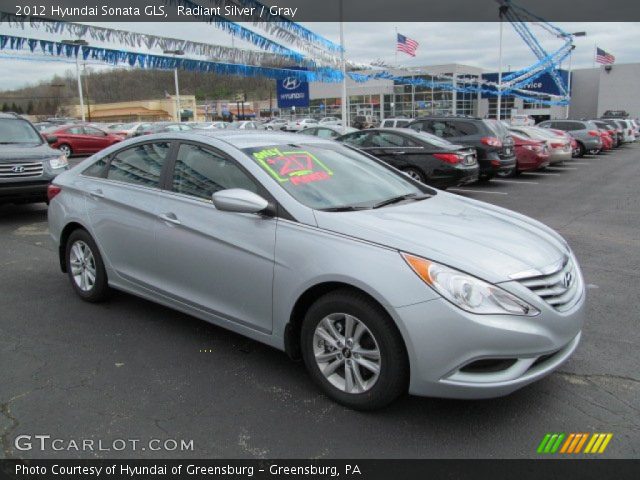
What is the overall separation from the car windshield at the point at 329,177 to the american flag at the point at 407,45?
932 inches

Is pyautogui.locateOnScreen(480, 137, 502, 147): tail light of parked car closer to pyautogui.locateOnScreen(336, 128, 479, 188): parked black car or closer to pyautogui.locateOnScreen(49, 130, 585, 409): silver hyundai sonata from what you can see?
pyautogui.locateOnScreen(336, 128, 479, 188): parked black car

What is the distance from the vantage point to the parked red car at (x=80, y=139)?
24.9m

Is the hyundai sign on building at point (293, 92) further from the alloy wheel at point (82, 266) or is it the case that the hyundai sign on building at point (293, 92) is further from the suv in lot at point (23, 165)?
the alloy wheel at point (82, 266)

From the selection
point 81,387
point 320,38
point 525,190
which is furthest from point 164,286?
point 320,38

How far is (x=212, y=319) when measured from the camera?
3.83 m

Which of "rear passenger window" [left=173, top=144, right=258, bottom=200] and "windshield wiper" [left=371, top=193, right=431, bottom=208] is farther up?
"rear passenger window" [left=173, top=144, right=258, bottom=200]

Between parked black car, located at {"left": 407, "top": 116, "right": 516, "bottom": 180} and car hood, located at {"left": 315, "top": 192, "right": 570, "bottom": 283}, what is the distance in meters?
10.2

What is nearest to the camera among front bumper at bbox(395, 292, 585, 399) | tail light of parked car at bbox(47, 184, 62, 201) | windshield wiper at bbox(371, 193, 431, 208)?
front bumper at bbox(395, 292, 585, 399)

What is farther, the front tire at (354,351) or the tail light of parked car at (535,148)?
the tail light of parked car at (535,148)

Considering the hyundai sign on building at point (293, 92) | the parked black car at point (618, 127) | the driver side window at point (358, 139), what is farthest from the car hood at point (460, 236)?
the parked black car at point (618, 127)

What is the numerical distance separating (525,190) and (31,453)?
12.6 meters

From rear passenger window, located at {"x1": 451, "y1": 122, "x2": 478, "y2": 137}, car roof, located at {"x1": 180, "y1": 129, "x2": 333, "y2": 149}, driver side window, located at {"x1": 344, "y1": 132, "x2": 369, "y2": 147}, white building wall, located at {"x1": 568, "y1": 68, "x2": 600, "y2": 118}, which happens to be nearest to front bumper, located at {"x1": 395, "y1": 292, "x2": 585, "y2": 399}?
car roof, located at {"x1": 180, "y1": 129, "x2": 333, "y2": 149}

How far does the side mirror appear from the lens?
133 inches

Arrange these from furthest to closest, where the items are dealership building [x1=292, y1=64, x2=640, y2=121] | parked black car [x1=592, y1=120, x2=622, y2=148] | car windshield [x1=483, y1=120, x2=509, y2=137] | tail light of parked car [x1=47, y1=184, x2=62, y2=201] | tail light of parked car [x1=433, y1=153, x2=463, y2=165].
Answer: dealership building [x1=292, y1=64, x2=640, y2=121] < parked black car [x1=592, y1=120, x2=622, y2=148] < car windshield [x1=483, y1=120, x2=509, y2=137] < tail light of parked car [x1=433, y1=153, x2=463, y2=165] < tail light of parked car [x1=47, y1=184, x2=62, y2=201]
